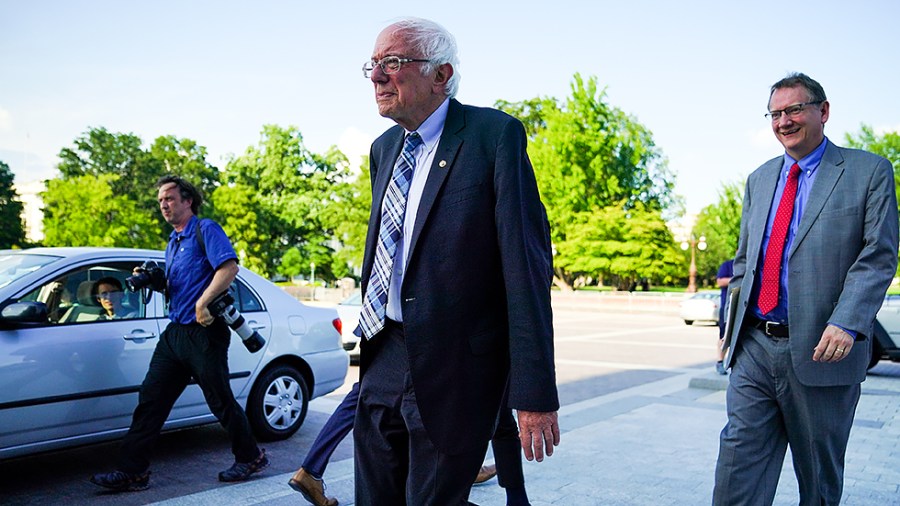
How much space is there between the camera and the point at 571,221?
43.4 metres

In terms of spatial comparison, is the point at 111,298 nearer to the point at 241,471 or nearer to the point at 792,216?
the point at 241,471

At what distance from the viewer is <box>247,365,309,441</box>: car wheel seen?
644 cm

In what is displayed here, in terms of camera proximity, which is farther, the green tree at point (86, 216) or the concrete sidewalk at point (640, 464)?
the green tree at point (86, 216)

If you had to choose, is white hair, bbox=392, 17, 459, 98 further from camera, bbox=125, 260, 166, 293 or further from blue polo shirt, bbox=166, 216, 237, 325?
camera, bbox=125, 260, 166, 293

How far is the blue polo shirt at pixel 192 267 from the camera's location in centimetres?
515

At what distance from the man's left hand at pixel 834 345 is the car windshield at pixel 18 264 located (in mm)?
4766

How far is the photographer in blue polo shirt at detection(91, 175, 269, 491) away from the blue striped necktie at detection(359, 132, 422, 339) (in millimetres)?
2874

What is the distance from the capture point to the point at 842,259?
10.3 ft

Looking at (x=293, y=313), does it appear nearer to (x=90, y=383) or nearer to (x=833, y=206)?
(x=90, y=383)

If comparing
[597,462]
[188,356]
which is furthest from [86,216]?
[597,462]

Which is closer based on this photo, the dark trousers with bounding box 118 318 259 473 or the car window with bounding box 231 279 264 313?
the dark trousers with bounding box 118 318 259 473

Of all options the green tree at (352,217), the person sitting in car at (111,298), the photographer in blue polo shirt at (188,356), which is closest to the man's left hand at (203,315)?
the photographer in blue polo shirt at (188,356)

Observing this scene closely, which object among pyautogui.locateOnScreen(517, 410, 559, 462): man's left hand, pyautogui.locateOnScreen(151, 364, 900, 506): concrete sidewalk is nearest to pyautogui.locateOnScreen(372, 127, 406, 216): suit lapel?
pyautogui.locateOnScreen(517, 410, 559, 462): man's left hand

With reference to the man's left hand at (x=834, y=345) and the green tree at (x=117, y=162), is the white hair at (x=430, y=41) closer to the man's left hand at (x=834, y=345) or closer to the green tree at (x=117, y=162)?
the man's left hand at (x=834, y=345)
